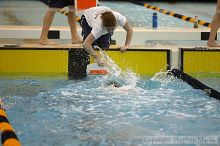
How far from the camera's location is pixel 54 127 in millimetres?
3920

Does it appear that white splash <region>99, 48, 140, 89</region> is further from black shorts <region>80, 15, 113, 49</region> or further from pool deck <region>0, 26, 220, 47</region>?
pool deck <region>0, 26, 220, 47</region>

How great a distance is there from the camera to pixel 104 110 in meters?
4.47

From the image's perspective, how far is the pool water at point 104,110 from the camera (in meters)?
3.76

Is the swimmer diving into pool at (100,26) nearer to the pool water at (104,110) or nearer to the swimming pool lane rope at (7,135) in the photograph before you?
the pool water at (104,110)

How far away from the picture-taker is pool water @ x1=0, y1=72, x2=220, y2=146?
376cm

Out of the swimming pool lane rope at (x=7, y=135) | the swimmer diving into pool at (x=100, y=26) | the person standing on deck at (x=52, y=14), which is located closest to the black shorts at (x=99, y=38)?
the swimmer diving into pool at (x=100, y=26)

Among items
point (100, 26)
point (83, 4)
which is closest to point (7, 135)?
point (100, 26)

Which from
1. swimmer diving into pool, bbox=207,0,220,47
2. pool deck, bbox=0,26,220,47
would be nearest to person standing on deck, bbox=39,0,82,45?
pool deck, bbox=0,26,220,47

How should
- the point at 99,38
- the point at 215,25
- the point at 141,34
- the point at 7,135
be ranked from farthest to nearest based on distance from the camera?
the point at 141,34 → the point at 215,25 → the point at 99,38 → the point at 7,135

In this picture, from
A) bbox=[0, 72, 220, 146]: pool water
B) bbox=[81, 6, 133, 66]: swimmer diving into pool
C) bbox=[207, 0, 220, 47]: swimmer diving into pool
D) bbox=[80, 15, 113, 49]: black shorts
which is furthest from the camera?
bbox=[207, 0, 220, 47]: swimmer diving into pool

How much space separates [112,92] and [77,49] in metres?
1.25

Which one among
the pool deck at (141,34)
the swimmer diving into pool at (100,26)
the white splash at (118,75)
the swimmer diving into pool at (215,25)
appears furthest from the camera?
the pool deck at (141,34)

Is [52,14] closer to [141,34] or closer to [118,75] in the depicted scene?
[118,75]

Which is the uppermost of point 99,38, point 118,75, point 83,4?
point 83,4
